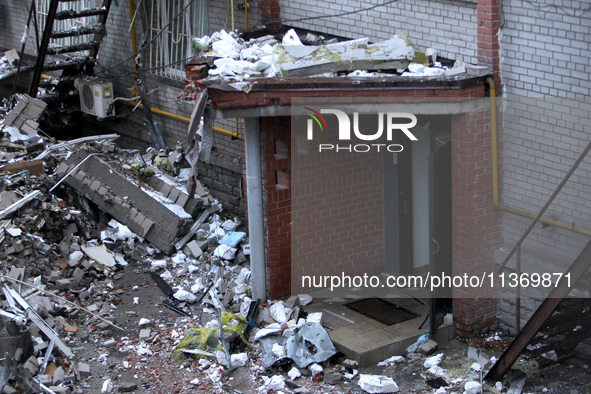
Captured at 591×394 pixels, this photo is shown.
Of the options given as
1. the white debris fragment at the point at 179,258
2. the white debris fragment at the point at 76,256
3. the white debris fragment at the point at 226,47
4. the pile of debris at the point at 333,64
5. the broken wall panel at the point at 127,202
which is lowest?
the white debris fragment at the point at 179,258

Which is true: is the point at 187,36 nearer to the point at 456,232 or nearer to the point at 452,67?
the point at 452,67

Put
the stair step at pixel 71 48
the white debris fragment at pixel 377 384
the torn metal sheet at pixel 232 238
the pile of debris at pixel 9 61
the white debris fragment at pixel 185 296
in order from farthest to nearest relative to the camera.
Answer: the pile of debris at pixel 9 61, the stair step at pixel 71 48, the torn metal sheet at pixel 232 238, the white debris fragment at pixel 185 296, the white debris fragment at pixel 377 384

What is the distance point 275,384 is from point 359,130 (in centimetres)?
324

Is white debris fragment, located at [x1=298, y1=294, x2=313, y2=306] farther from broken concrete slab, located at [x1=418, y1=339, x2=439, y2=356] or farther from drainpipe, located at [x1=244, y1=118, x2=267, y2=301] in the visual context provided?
broken concrete slab, located at [x1=418, y1=339, x2=439, y2=356]

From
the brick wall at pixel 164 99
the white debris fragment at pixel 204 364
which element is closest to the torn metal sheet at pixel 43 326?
the white debris fragment at pixel 204 364

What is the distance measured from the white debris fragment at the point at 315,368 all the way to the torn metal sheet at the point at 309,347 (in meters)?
0.04

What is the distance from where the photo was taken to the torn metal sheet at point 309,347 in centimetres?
757

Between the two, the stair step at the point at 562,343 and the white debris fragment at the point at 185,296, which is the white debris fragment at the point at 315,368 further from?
the white debris fragment at the point at 185,296

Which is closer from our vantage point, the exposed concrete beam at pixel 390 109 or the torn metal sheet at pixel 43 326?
the exposed concrete beam at pixel 390 109

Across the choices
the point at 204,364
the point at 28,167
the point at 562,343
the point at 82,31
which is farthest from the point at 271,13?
the point at 562,343

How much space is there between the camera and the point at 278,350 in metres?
7.78

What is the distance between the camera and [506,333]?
26.0 ft

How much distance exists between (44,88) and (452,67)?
844 centimetres

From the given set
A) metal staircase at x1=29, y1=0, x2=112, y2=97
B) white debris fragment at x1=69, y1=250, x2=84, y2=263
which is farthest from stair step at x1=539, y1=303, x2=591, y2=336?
metal staircase at x1=29, y1=0, x2=112, y2=97
